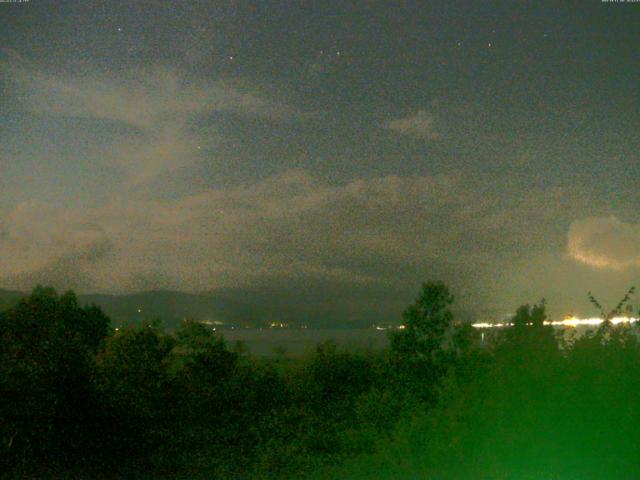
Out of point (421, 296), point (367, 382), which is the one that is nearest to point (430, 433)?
point (421, 296)

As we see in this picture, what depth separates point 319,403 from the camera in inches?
833

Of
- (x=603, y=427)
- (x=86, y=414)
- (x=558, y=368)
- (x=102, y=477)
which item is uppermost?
(x=558, y=368)

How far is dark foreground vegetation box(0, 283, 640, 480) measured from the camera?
9.54m

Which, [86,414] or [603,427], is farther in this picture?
[86,414]

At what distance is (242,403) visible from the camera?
67.9 feet

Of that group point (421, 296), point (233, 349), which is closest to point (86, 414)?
point (233, 349)

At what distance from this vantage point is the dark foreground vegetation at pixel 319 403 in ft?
31.3

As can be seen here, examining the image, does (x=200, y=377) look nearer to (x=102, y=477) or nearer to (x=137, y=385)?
(x=137, y=385)

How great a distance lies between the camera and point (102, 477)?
1596 cm

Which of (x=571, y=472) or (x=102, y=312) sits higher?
(x=102, y=312)

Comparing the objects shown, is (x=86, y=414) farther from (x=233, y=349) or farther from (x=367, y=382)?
(x=367, y=382)

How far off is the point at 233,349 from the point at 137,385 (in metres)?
4.05

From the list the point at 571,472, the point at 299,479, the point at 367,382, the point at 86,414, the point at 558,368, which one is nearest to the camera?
the point at 571,472

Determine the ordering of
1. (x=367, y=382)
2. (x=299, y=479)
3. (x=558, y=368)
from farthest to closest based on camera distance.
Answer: (x=367, y=382)
(x=299, y=479)
(x=558, y=368)
